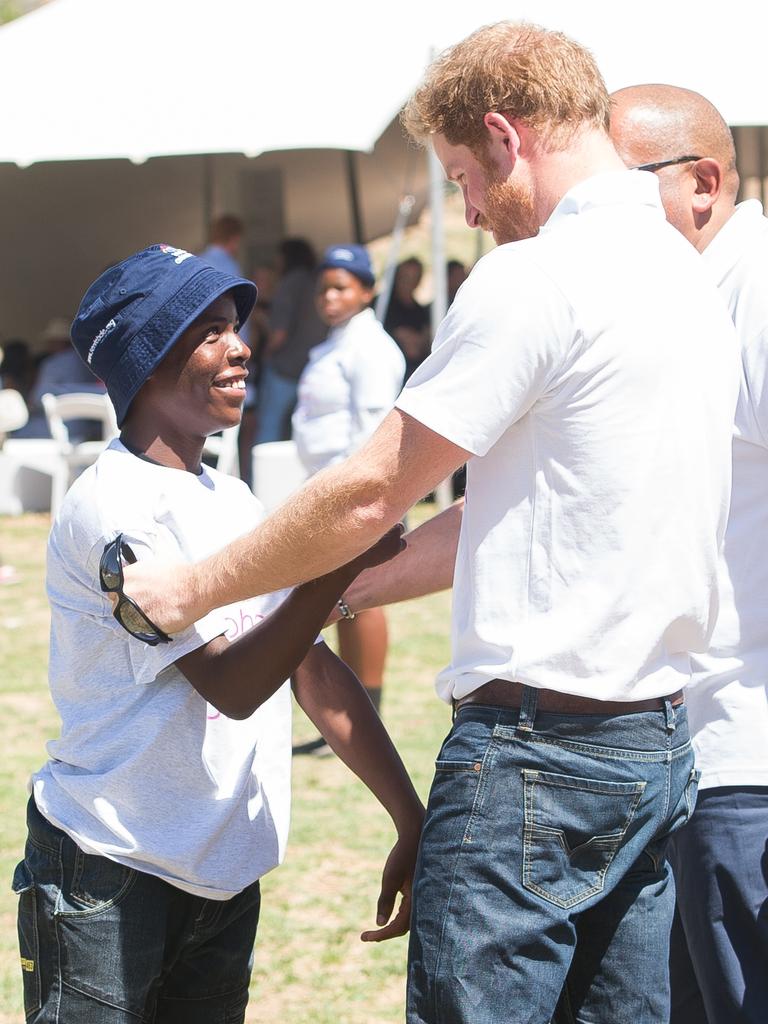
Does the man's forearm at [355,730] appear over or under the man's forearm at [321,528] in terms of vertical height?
under

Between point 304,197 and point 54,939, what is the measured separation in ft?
50.1

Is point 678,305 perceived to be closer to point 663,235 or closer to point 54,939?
point 663,235

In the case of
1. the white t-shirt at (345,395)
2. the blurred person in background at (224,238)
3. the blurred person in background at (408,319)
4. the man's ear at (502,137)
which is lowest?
the blurred person in background at (408,319)

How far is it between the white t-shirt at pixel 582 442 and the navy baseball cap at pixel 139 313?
0.51m

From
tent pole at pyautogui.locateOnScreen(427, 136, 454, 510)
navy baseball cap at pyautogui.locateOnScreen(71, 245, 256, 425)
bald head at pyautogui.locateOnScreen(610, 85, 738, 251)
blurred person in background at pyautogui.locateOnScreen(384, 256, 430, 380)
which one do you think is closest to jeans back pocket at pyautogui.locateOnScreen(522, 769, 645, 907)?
navy baseball cap at pyautogui.locateOnScreen(71, 245, 256, 425)

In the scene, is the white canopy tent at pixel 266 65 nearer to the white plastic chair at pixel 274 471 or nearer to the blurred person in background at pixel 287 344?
the blurred person in background at pixel 287 344

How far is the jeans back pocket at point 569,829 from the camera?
1.83 m

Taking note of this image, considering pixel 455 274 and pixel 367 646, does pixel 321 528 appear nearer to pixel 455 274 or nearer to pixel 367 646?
pixel 367 646

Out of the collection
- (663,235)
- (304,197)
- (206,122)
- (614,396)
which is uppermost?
(663,235)

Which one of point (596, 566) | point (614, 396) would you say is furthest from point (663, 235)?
point (596, 566)

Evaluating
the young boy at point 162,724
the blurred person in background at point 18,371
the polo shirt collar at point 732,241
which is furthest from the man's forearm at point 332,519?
the blurred person in background at point 18,371

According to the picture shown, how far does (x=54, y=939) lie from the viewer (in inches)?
81.9

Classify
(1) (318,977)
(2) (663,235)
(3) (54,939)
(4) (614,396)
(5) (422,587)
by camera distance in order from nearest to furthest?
(4) (614,396), (2) (663,235), (3) (54,939), (5) (422,587), (1) (318,977)

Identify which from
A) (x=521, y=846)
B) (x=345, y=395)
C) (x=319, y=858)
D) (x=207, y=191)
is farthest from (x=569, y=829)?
(x=207, y=191)
